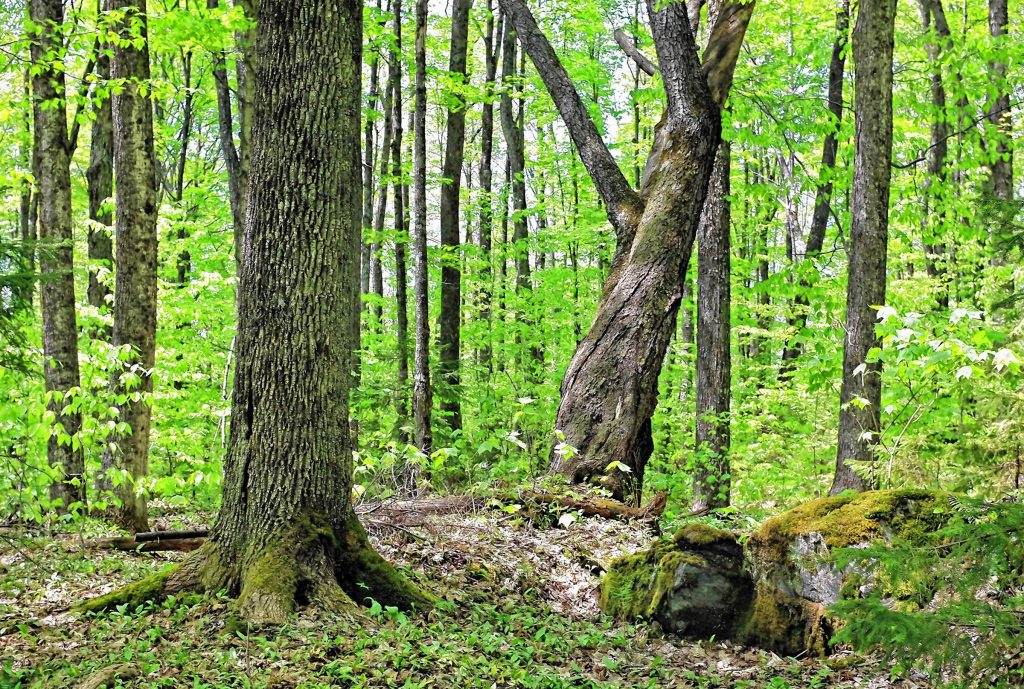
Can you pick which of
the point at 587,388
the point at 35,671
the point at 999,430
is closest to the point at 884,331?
the point at 999,430

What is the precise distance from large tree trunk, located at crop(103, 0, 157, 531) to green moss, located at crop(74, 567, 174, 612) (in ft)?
10.4

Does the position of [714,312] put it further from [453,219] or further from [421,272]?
[453,219]

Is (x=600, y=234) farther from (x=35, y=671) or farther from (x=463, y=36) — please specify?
(x=35, y=671)

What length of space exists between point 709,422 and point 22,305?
25.4ft

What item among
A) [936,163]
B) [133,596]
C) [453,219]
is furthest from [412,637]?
[936,163]

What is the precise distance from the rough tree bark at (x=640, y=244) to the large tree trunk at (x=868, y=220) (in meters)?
1.52

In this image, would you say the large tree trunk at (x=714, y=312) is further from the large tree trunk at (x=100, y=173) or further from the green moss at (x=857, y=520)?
the large tree trunk at (x=100, y=173)

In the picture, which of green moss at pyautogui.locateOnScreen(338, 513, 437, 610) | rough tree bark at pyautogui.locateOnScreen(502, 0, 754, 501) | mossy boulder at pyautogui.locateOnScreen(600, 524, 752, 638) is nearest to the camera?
green moss at pyautogui.locateOnScreen(338, 513, 437, 610)

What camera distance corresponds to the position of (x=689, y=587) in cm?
536

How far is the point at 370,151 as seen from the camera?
768 inches

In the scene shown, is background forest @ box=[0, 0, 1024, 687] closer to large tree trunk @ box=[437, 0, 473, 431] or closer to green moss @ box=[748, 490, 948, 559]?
large tree trunk @ box=[437, 0, 473, 431]

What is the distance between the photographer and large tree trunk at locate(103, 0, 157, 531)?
25.2 feet

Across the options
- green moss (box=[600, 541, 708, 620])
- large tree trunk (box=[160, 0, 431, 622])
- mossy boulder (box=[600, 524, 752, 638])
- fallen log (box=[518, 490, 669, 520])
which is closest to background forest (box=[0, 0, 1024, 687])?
fallen log (box=[518, 490, 669, 520])

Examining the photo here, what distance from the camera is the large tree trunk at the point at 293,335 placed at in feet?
15.3
